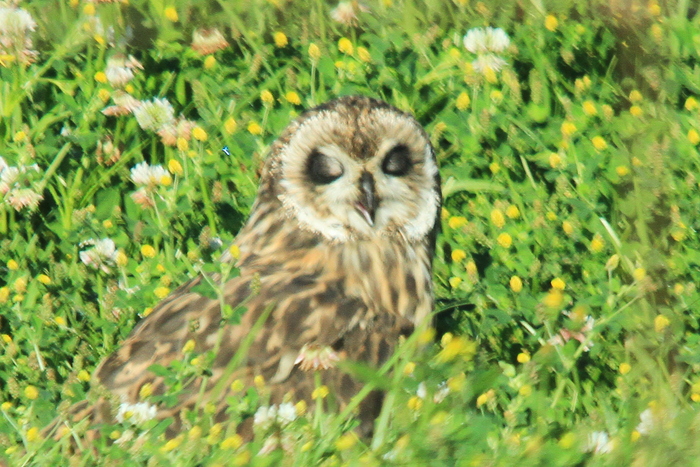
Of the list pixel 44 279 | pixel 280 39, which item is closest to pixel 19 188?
pixel 44 279

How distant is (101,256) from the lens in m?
4.11

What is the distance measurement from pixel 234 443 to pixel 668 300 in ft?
5.97

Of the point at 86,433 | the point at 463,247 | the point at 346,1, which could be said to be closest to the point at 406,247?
the point at 463,247

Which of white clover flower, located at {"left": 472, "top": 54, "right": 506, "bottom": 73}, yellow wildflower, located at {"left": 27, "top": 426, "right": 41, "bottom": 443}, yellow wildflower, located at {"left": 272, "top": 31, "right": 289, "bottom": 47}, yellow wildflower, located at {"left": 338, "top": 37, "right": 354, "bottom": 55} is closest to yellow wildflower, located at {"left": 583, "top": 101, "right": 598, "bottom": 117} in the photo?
white clover flower, located at {"left": 472, "top": 54, "right": 506, "bottom": 73}

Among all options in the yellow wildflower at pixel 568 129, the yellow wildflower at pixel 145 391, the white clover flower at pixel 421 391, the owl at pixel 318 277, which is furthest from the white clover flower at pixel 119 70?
the white clover flower at pixel 421 391

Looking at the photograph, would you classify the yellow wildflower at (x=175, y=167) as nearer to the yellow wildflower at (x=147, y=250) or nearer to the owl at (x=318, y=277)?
the yellow wildflower at (x=147, y=250)

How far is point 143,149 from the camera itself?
15.0 feet

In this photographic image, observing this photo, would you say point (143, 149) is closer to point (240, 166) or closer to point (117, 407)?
point (240, 166)

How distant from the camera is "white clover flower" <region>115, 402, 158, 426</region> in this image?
117 inches

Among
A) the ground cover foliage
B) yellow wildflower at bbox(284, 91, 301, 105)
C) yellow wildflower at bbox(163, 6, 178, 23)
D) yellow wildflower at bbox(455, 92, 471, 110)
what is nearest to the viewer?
the ground cover foliage

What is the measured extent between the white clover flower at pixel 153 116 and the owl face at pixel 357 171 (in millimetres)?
829

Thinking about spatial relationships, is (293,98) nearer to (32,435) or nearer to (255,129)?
(255,129)

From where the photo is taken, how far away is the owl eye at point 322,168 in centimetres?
368

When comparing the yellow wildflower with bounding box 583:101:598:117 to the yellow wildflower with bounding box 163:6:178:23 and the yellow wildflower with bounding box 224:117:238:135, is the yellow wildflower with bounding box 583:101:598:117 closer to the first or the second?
the yellow wildflower with bounding box 224:117:238:135
